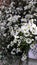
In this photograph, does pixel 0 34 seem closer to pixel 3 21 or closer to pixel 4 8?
pixel 3 21

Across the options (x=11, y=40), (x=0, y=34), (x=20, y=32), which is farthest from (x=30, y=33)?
(x=0, y=34)

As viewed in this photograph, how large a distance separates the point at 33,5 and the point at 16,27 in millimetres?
380

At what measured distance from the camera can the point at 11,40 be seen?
2.03 meters

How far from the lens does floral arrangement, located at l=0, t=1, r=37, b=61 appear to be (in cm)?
189

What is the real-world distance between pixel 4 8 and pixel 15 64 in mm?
783

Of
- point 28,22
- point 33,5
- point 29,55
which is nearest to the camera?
point 29,55

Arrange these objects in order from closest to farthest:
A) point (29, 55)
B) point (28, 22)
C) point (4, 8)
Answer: point (29, 55) → point (28, 22) → point (4, 8)

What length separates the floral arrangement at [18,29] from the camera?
6.20ft

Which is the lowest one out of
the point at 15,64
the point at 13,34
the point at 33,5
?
the point at 15,64

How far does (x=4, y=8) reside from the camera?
246 cm

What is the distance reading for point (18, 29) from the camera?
78.2 inches

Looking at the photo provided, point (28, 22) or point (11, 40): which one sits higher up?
point (28, 22)

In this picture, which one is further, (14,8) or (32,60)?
(14,8)

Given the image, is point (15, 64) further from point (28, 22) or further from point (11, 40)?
point (28, 22)
